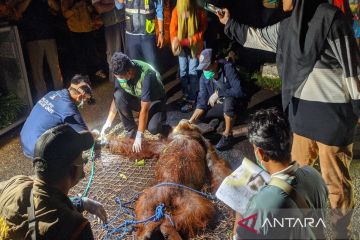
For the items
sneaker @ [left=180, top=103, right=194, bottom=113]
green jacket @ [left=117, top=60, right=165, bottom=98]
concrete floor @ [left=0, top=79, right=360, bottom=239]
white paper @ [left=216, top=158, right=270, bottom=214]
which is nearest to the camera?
white paper @ [left=216, top=158, right=270, bottom=214]

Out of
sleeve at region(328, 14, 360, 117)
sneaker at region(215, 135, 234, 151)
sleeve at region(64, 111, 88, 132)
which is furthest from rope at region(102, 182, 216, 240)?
sleeve at region(328, 14, 360, 117)

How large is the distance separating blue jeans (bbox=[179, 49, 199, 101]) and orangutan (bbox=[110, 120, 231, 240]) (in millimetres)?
2263

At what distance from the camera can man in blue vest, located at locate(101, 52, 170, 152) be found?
578 cm

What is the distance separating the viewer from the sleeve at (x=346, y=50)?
3.06m

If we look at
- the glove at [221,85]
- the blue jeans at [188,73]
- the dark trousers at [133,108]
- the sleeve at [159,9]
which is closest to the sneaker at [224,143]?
the glove at [221,85]

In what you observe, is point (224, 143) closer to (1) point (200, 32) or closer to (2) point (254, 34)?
(1) point (200, 32)

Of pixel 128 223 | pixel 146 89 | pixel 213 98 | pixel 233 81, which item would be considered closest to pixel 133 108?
pixel 146 89

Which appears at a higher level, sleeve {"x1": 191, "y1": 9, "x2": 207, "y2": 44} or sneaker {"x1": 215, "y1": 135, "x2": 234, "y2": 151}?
sleeve {"x1": 191, "y1": 9, "x2": 207, "y2": 44}

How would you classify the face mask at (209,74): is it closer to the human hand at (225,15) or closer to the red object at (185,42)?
the red object at (185,42)

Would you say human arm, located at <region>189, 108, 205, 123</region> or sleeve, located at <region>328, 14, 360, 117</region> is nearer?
sleeve, located at <region>328, 14, 360, 117</region>

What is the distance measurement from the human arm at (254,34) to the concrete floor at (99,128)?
2176 mm

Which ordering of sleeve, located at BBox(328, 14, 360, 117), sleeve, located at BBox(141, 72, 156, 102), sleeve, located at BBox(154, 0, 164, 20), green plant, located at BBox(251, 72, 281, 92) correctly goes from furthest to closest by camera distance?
green plant, located at BBox(251, 72, 281, 92), sleeve, located at BBox(154, 0, 164, 20), sleeve, located at BBox(141, 72, 156, 102), sleeve, located at BBox(328, 14, 360, 117)

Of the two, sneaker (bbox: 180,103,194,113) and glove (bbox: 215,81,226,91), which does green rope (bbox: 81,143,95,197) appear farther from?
glove (bbox: 215,81,226,91)

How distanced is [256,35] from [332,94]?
101 centimetres
